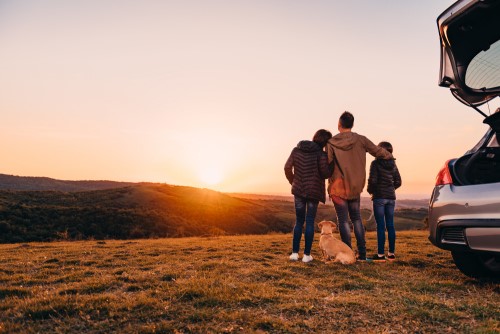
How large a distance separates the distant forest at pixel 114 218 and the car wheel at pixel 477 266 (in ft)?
21.4

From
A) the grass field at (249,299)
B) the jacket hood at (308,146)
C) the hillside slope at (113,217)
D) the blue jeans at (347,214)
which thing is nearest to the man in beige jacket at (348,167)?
the blue jeans at (347,214)

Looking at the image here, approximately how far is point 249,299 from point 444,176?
3.22 meters

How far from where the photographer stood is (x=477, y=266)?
5.40m

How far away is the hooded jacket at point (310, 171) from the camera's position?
269 inches

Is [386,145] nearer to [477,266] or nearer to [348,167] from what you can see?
[348,167]

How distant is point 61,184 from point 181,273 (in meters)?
124

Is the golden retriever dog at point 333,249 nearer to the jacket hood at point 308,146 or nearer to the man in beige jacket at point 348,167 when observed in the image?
the man in beige jacket at point 348,167

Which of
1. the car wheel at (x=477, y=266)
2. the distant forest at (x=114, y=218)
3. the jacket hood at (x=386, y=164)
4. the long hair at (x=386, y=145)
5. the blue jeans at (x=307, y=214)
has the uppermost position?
the long hair at (x=386, y=145)

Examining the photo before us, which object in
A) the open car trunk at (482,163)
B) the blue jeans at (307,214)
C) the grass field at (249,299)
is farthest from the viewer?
the blue jeans at (307,214)

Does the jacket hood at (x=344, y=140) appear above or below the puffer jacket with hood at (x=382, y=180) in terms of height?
above

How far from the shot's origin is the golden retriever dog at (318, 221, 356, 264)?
672cm

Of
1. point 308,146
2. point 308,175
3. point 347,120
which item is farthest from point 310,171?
point 347,120

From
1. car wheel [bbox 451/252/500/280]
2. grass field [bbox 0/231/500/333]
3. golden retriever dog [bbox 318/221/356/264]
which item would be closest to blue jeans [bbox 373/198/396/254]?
grass field [bbox 0/231/500/333]

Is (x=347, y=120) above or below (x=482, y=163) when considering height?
above
